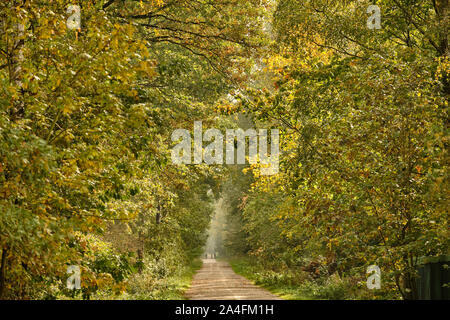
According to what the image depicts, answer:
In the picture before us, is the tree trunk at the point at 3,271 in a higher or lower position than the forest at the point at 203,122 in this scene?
lower

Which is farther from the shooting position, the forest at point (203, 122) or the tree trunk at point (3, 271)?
the tree trunk at point (3, 271)

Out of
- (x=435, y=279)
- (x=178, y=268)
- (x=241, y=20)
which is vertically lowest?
(x=178, y=268)

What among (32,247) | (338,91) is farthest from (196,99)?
(32,247)

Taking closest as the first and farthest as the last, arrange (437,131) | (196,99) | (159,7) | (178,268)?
(437,131)
(159,7)
(196,99)
(178,268)

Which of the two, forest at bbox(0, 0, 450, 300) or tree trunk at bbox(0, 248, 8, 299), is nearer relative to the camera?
forest at bbox(0, 0, 450, 300)

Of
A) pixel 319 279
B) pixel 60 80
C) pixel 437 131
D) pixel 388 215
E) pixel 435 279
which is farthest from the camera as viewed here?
pixel 319 279

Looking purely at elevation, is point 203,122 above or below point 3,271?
above

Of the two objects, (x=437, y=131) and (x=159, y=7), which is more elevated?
(x=159, y=7)

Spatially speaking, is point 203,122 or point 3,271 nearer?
point 3,271

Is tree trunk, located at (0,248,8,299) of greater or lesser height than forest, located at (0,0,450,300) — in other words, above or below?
below

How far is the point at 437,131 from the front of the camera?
20.1 ft

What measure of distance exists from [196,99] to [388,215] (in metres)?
9.07

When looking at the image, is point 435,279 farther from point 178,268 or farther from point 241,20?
point 178,268
